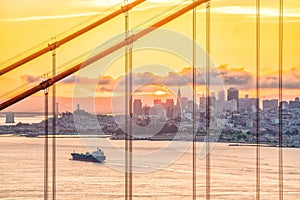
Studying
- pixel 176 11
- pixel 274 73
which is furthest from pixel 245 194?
pixel 176 11

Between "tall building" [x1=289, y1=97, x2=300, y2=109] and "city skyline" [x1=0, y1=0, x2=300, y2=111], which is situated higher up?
"city skyline" [x1=0, y1=0, x2=300, y2=111]

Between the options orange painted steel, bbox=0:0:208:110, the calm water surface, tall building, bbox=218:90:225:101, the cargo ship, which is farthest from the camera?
the calm water surface

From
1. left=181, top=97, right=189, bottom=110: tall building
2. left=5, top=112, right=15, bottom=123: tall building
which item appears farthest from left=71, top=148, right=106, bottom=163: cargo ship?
left=5, top=112, right=15, bottom=123: tall building

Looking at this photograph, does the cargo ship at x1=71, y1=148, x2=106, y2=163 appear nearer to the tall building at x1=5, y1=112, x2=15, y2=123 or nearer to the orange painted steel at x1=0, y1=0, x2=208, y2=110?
the tall building at x1=5, y1=112, x2=15, y2=123

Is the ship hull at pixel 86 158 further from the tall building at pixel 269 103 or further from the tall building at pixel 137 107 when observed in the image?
the tall building at pixel 269 103

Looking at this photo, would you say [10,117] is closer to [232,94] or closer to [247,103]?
[232,94]

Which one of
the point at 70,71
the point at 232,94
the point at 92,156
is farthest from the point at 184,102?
the point at 92,156
